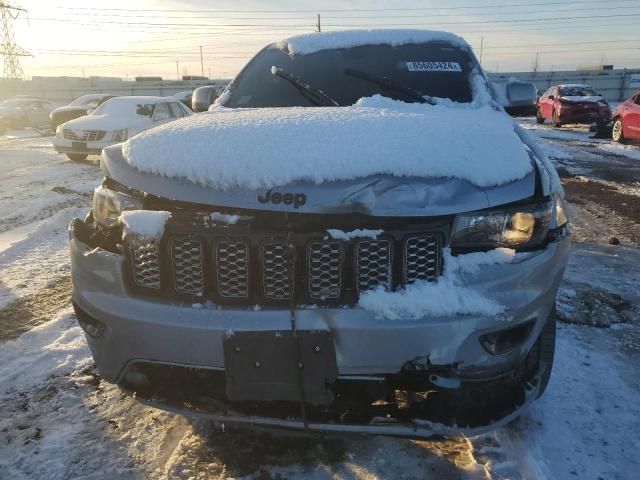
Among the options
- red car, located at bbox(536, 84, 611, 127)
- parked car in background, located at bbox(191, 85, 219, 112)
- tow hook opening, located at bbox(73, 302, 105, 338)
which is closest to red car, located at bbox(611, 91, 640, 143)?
red car, located at bbox(536, 84, 611, 127)

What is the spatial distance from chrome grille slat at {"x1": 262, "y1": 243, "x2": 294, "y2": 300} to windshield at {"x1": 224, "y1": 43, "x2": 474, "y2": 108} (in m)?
1.63

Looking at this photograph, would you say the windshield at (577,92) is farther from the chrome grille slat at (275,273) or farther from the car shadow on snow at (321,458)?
the chrome grille slat at (275,273)

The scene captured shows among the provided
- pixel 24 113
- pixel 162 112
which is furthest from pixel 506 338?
pixel 24 113

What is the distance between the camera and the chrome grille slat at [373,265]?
1.81 meters

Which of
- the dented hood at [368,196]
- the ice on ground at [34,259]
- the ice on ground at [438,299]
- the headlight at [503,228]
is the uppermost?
the dented hood at [368,196]

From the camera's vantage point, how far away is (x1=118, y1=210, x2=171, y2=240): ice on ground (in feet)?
6.20

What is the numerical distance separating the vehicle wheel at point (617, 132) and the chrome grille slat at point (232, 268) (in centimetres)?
1646

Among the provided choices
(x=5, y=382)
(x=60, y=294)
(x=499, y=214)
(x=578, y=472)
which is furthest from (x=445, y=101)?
(x=60, y=294)

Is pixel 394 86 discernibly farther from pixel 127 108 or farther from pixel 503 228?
pixel 127 108

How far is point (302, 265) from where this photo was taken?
1.81 meters

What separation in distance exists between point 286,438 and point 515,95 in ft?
9.25

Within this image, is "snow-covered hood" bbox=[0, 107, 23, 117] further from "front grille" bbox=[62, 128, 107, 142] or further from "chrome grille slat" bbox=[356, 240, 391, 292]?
"chrome grille slat" bbox=[356, 240, 391, 292]

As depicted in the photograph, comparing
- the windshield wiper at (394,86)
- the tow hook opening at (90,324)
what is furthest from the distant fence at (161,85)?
the tow hook opening at (90,324)

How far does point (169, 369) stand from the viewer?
6.66 ft
